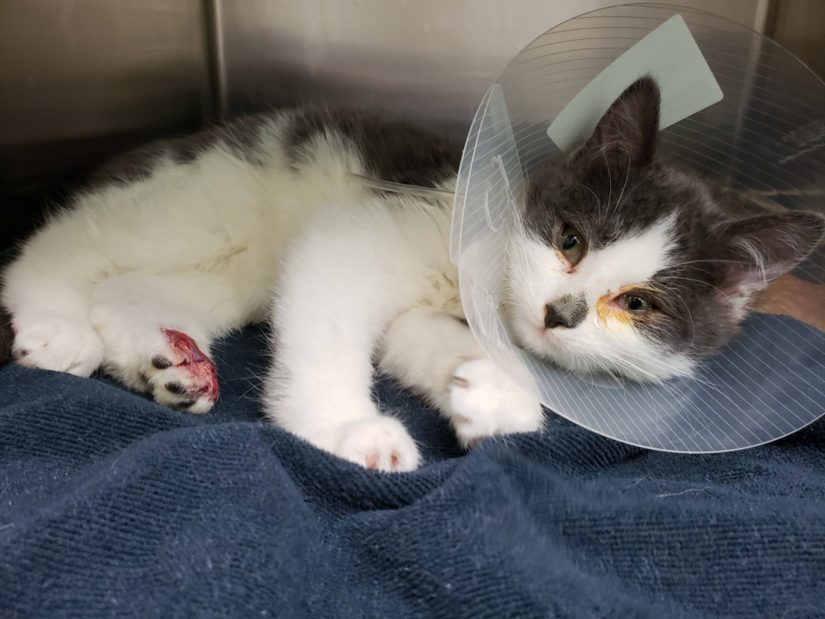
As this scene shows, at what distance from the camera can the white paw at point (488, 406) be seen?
1196 millimetres

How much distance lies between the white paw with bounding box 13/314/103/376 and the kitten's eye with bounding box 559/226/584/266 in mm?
961

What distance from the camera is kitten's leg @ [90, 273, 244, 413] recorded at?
1.33m

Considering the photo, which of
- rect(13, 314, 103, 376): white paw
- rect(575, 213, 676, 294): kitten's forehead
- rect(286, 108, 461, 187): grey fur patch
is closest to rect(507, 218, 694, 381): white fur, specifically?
rect(575, 213, 676, 294): kitten's forehead

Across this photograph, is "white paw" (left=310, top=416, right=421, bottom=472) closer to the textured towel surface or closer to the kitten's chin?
the textured towel surface

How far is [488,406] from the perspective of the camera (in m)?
1.20

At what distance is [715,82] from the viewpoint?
131 cm

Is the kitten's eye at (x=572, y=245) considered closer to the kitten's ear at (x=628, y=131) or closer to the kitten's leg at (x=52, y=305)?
the kitten's ear at (x=628, y=131)

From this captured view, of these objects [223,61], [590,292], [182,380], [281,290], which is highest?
[223,61]

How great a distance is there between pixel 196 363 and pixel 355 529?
0.58 m

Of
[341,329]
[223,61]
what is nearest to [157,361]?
[341,329]

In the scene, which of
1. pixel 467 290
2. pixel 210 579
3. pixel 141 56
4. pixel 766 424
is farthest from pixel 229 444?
pixel 141 56

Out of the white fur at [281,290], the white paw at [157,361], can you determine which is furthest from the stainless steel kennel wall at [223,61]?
the white paw at [157,361]

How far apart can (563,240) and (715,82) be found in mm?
428

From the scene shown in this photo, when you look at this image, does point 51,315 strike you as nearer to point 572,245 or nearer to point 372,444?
point 372,444
